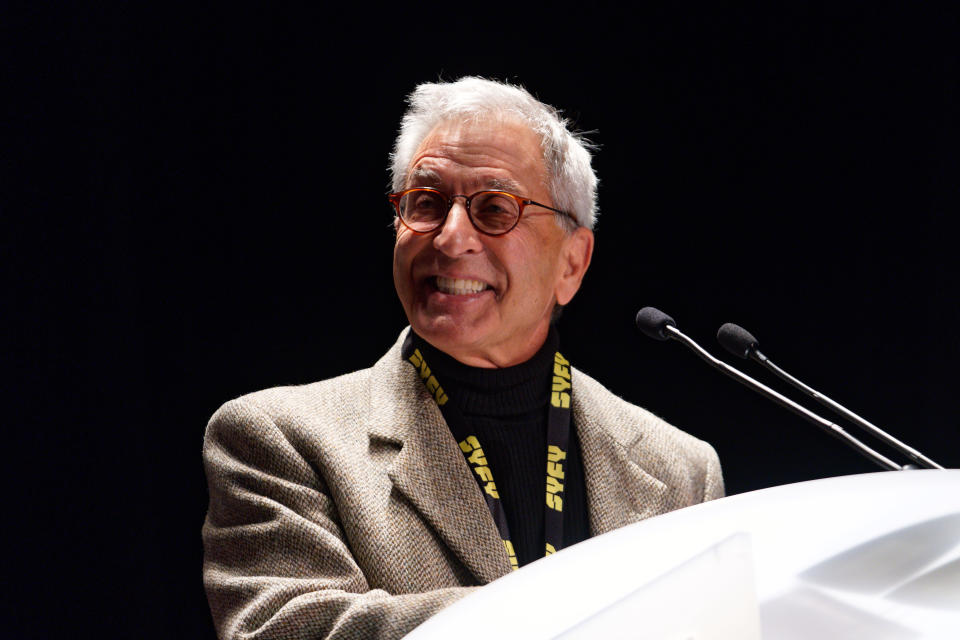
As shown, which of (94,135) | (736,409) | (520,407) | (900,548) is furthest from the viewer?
(736,409)

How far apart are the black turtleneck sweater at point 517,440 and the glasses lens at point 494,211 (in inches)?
10.1

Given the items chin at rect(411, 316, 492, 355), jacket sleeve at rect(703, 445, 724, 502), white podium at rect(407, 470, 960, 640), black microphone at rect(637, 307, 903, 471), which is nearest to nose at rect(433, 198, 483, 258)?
chin at rect(411, 316, 492, 355)

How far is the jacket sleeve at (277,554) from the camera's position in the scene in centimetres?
121

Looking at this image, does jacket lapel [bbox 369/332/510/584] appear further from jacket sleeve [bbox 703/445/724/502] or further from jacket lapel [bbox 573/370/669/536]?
jacket sleeve [bbox 703/445/724/502]

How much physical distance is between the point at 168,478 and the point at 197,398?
20cm

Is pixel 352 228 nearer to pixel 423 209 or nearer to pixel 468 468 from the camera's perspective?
pixel 423 209

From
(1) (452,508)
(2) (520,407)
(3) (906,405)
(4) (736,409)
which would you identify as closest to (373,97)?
(2) (520,407)

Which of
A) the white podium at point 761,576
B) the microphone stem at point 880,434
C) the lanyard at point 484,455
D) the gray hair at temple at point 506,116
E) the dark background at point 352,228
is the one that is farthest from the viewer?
the dark background at point 352,228

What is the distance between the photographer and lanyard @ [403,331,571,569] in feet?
5.19

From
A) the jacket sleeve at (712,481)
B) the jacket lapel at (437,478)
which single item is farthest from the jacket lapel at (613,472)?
the jacket lapel at (437,478)

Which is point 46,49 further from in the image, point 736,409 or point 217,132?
point 736,409

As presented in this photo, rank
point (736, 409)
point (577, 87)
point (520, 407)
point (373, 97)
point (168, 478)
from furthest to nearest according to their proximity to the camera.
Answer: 1. point (736, 409)
2. point (577, 87)
3. point (373, 97)
4. point (168, 478)
5. point (520, 407)

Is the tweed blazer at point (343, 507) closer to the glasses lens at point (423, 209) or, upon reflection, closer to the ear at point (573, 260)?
the glasses lens at point (423, 209)

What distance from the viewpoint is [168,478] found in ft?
7.05
